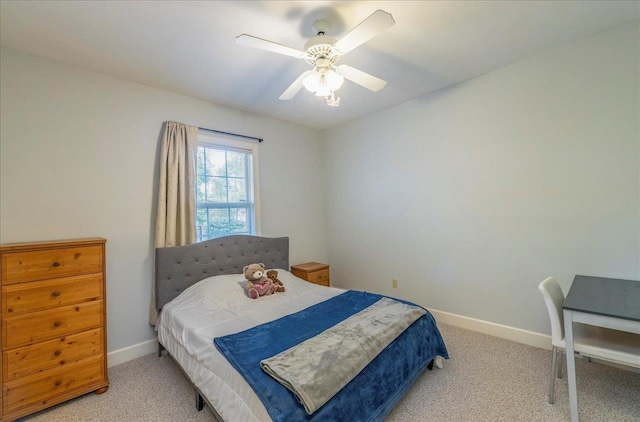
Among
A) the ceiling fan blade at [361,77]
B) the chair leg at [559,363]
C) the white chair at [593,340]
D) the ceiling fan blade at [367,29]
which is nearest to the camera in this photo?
the ceiling fan blade at [367,29]

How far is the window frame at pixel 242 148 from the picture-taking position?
3.15 metres

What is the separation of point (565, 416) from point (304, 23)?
10.2ft

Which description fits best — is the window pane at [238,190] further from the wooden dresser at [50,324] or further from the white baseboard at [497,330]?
the white baseboard at [497,330]

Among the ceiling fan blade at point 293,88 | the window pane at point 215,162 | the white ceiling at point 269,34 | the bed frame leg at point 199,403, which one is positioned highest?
the white ceiling at point 269,34

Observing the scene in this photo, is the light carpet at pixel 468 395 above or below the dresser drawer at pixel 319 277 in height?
below

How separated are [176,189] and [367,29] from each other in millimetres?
2315

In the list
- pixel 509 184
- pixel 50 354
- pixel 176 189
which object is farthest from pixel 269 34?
pixel 50 354

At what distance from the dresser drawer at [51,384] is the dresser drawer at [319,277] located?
7.37 ft

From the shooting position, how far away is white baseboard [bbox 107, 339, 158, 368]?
248cm

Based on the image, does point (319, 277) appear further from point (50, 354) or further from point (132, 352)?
point (50, 354)

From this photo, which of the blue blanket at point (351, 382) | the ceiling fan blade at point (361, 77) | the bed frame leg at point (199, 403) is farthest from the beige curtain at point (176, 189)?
the ceiling fan blade at point (361, 77)

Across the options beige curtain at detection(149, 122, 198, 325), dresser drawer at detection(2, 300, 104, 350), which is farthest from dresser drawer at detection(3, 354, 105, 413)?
beige curtain at detection(149, 122, 198, 325)

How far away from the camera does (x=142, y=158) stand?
272cm

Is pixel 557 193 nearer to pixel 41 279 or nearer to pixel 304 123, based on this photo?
pixel 304 123
